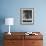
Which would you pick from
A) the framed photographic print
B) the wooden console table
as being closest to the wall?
the framed photographic print

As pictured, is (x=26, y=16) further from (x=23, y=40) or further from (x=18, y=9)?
(x=23, y=40)

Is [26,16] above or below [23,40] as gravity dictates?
above

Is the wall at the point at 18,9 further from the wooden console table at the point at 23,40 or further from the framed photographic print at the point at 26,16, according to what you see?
the wooden console table at the point at 23,40

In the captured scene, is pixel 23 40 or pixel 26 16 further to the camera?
pixel 26 16

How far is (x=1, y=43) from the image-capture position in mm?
4578

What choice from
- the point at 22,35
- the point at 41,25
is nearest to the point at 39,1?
the point at 41,25

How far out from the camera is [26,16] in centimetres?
454

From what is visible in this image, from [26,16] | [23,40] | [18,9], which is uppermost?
[18,9]

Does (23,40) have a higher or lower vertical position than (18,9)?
lower

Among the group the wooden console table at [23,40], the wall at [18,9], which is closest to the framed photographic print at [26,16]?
the wall at [18,9]

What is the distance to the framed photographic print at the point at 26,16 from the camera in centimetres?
450

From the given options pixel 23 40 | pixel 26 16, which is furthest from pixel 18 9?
pixel 23 40

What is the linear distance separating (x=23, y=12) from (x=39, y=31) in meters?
0.89

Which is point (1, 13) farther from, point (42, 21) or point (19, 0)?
point (42, 21)
